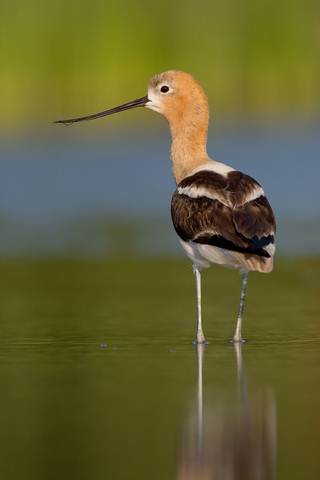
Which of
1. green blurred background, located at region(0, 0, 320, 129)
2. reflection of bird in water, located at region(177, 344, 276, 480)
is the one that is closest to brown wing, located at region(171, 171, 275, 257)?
reflection of bird in water, located at region(177, 344, 276, 480)

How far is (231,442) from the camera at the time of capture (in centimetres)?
668

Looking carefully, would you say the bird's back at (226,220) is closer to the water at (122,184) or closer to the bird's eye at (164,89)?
the bird's eye at (164,89)

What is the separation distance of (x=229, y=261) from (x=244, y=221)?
0.34 meters

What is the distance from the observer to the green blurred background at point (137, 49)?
26453mm

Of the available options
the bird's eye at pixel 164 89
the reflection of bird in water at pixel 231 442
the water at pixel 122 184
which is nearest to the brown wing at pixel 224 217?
the bird's eye at pixel 164 89

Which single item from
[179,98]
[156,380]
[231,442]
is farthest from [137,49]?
[231,442]

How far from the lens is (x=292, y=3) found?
91.4 feet

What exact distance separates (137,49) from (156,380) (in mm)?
19169

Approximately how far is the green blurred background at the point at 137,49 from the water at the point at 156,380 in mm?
14099

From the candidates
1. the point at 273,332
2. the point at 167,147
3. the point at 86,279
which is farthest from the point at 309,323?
the point at 167,147

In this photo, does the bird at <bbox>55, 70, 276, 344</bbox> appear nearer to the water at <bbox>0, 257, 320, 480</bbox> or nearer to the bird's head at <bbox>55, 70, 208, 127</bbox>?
the bird's head at <bbox>55, 70, 208, 127</bbox>

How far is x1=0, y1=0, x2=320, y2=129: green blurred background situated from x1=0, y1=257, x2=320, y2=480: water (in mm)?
14099

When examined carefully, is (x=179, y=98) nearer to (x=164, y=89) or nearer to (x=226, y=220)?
(x=164, y=89)

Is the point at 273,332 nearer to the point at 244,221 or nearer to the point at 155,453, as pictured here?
the point at 244,221
